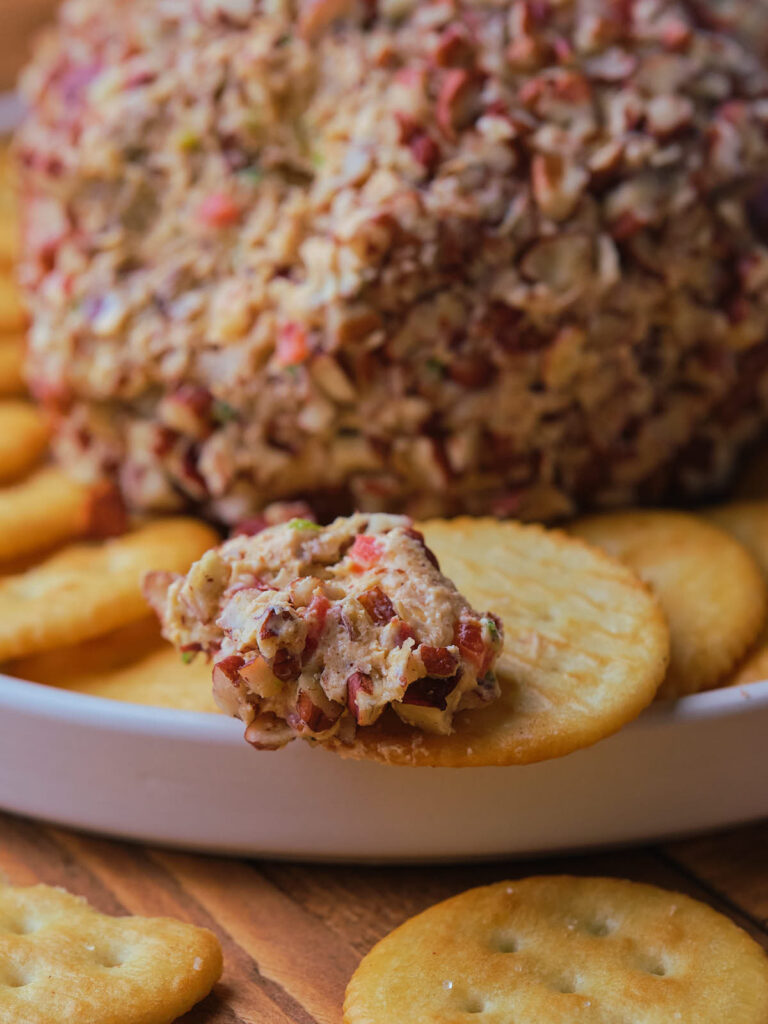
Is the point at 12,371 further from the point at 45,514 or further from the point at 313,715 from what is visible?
the point at 313,715

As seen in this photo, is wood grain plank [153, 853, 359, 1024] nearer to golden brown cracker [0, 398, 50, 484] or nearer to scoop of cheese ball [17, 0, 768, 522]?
scoop of cheese ball [17, 0, 768, 522]

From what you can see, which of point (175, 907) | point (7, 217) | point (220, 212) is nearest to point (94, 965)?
point (175, 907)

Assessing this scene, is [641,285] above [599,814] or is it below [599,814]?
above

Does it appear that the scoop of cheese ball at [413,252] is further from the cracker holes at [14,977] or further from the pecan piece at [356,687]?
the cracker holes at [14,977]

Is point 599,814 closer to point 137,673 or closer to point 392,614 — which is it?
point 392,614

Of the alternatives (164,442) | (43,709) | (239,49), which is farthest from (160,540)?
(239,49)

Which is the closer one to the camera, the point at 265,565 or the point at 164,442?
the point at 265,565

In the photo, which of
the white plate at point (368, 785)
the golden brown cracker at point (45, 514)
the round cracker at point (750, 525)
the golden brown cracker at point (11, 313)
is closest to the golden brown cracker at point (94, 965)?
the white plate at point (368, 785)
